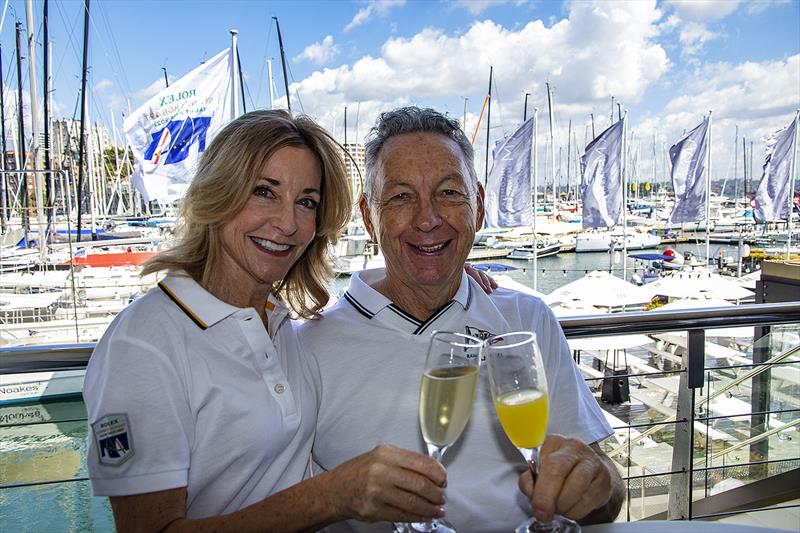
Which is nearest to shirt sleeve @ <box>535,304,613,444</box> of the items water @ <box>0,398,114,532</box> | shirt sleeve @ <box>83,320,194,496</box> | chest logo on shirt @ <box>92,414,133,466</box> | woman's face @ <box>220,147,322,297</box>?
woman's face @ <box>220,147,322,297</box>

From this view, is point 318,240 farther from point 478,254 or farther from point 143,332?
point 478,254

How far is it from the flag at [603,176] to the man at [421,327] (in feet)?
56.4

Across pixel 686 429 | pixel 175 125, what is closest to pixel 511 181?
pixel 175 125

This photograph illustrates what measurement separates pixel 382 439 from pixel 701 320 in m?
1.31

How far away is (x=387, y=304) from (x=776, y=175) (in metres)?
21.2

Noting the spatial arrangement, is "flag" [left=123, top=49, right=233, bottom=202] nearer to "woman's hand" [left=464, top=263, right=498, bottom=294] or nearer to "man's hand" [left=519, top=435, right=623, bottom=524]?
"woman's hand" [left=464, top=263, right=498, bottom=294]

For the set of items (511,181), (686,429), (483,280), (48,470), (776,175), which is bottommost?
(48,470)

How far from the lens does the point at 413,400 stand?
1.75m

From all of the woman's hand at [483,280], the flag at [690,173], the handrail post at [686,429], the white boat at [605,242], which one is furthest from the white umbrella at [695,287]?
the white boat at [605,242]

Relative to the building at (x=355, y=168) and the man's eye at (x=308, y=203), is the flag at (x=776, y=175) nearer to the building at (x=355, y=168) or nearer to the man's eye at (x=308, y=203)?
the building at (x=355, y=168)

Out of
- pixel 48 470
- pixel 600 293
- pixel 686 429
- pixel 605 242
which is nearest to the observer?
pixel 686 429

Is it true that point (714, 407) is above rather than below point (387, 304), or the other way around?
below

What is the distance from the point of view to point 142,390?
1284 millimetres

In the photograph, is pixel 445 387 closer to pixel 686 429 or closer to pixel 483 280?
pixel 483 280
